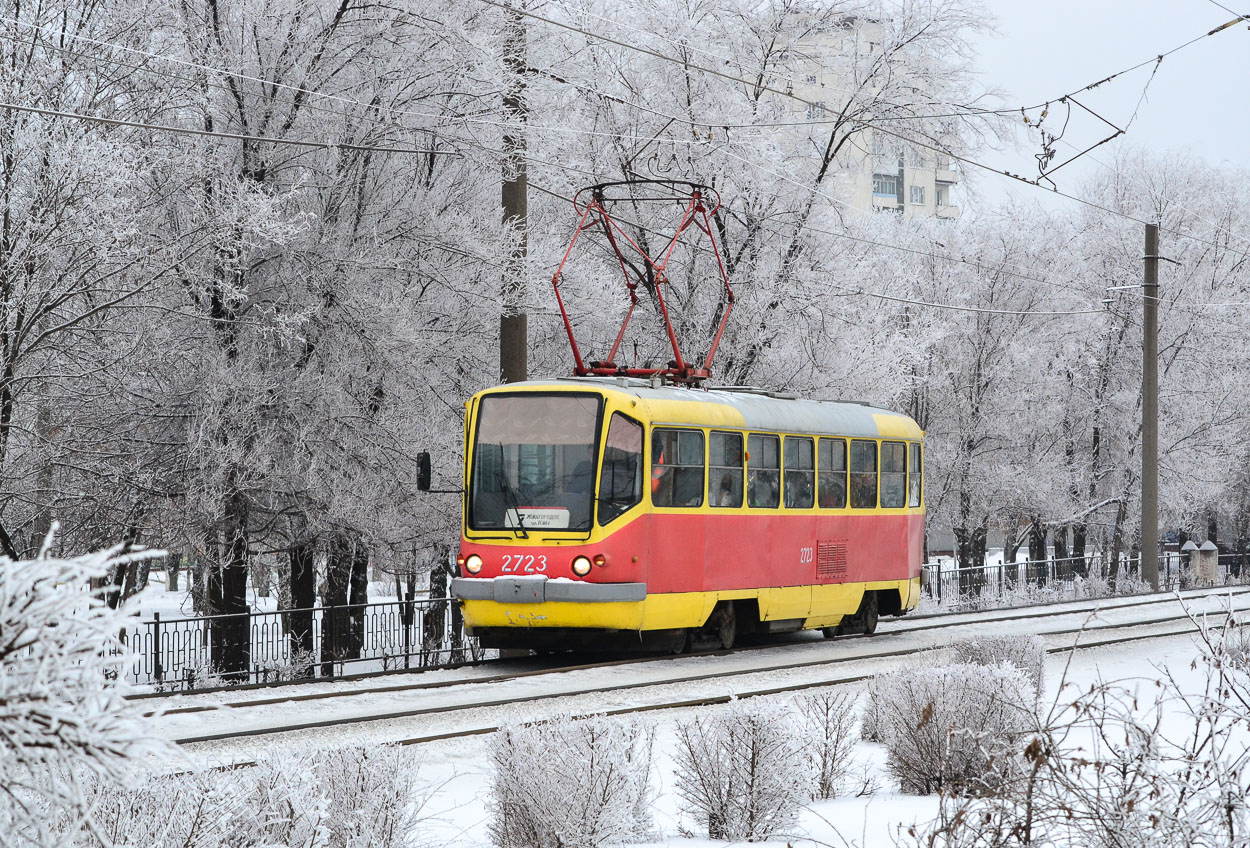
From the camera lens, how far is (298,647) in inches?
848

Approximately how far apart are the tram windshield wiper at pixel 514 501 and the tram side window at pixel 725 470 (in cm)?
228

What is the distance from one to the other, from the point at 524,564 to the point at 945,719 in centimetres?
714

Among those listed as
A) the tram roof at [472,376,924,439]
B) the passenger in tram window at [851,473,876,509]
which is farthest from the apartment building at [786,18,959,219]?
the passenger in tram window at [851,473,876,509]

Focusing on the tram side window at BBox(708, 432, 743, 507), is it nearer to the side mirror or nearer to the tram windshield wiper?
the tram windshield wiper

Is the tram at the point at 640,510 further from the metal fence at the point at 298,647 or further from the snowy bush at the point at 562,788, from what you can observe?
the snowy bush at the point at 562,788

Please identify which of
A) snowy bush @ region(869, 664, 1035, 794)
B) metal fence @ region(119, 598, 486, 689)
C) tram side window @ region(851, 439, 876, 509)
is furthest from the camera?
tram side window @ region(851, 439, 876, 509)

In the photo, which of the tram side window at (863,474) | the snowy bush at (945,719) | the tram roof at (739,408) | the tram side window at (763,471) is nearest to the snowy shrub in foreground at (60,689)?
the snowy bush at (945,719)

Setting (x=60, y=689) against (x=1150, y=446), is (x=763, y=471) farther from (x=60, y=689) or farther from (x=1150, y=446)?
(x=1150, y=446)

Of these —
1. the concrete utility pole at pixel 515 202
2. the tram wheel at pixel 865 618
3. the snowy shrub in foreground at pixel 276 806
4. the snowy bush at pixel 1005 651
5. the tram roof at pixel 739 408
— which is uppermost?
the concrete utility pole at pixel 515 202

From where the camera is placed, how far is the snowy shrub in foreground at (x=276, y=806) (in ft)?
15.8

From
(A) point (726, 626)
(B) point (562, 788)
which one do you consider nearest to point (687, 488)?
(A) point (726, 626)

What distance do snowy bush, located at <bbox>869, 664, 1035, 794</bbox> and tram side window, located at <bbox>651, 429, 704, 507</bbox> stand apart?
591 centimetres

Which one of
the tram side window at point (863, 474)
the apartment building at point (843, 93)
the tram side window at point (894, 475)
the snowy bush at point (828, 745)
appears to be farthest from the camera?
the apartment building at point (843, 93)

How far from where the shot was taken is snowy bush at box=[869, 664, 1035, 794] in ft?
28.5
